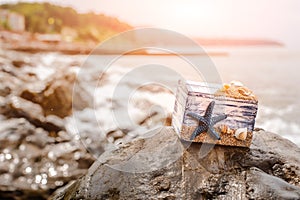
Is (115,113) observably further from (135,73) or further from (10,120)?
(10,120)

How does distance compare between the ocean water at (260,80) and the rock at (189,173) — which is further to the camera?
the ocean water at (260,80)

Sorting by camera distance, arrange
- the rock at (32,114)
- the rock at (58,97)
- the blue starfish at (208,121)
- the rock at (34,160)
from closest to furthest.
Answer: the blue starfish at (208,121) → the rock at (34,160) → the rock at (32,114) → the rock at (58,97)

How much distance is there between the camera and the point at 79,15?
9.44m

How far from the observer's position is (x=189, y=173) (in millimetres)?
2025

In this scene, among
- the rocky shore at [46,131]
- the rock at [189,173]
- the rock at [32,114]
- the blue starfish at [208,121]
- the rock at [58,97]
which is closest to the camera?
the rock at [189,173]

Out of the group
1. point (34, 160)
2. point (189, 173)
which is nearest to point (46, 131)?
point (34, 160)

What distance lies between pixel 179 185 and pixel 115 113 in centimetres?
428

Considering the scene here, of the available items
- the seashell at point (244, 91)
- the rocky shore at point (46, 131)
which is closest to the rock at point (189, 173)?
the seashell at point (244, 91)

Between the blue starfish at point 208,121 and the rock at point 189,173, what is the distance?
109mm

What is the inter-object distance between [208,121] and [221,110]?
0.12m

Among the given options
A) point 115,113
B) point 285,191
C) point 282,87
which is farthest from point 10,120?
point 282,87

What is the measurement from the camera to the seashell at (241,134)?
7.04ft

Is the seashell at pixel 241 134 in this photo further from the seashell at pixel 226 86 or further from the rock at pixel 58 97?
the rock at pixel 58 97

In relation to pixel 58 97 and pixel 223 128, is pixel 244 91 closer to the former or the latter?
pixel 223 128
